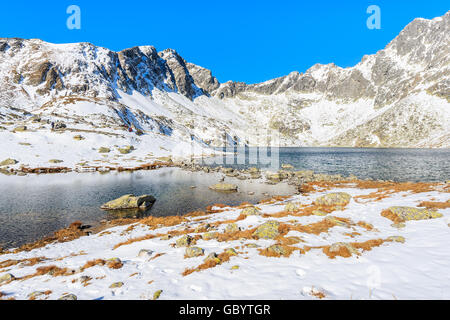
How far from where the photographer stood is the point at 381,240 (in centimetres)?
1312

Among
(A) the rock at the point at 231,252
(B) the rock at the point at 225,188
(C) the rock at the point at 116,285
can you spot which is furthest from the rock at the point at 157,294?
(B) the rock at the point at 225,188

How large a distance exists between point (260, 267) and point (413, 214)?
16.0m

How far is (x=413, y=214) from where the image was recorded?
17.7 m

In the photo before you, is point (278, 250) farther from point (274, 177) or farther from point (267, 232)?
point (274, 177)

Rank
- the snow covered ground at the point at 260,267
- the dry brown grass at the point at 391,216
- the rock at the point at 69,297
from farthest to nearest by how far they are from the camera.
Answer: the dry brown grass at the point at 391,216, the rock at the point at 69,297, the snow covered ground at the point at 260,267

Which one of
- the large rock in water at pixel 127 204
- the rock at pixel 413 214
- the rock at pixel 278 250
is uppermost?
the rock at pixel 413 214

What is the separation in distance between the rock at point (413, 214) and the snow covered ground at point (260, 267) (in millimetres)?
631

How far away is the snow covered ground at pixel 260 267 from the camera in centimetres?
822

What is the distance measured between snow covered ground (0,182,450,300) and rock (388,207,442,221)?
631mm

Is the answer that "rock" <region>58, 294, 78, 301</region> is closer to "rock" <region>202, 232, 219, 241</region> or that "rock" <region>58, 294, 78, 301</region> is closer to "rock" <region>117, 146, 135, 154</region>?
"rock" <region>202, 232, 219, 241</region>

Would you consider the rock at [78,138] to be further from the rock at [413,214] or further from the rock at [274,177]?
the rock at [413,214]

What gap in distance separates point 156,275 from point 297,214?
16644mm
